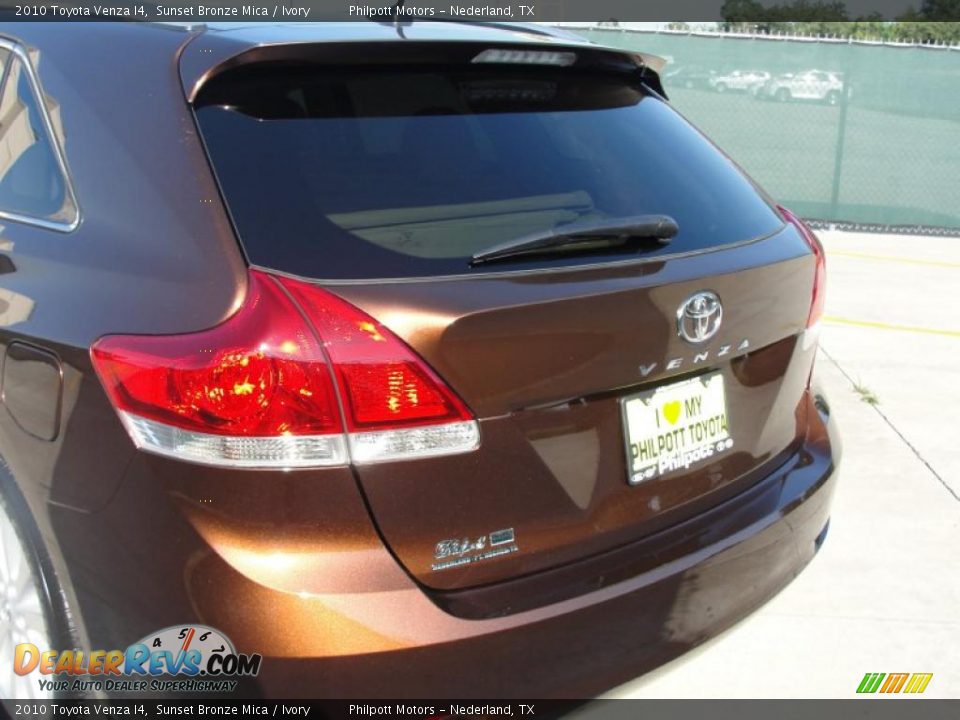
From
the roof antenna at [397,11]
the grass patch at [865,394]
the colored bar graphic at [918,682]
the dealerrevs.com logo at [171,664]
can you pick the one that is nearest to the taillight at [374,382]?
the dealerrevs.com logo at [171,664]

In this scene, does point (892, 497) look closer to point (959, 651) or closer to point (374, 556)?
point (959, 651)

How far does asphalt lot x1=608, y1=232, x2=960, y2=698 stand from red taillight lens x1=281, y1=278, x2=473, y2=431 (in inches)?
32.3

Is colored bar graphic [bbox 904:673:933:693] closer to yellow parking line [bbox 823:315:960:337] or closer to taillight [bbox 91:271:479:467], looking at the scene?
taillight [bbox 91:271:479:467]

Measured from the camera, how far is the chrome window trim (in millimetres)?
2275

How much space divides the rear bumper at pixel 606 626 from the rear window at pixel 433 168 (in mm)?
669

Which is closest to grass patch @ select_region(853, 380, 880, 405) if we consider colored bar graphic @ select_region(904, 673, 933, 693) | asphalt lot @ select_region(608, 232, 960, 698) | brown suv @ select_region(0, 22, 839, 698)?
asphalt lot @ select_region(608, 232, 960, 698)

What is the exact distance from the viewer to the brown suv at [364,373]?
1873mm

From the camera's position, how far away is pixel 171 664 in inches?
75.9

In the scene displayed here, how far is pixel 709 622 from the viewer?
2359mm

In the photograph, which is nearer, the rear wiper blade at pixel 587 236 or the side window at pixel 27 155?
the rear wiper blade at pixel 587 236

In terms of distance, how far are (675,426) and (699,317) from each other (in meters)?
0.25

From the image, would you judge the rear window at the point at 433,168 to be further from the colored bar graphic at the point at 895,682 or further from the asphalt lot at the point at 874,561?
the colored bar graphic at the point at 895,682

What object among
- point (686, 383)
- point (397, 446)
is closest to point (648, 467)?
point (686, 383)

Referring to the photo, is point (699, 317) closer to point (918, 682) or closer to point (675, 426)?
point (675, 426)
